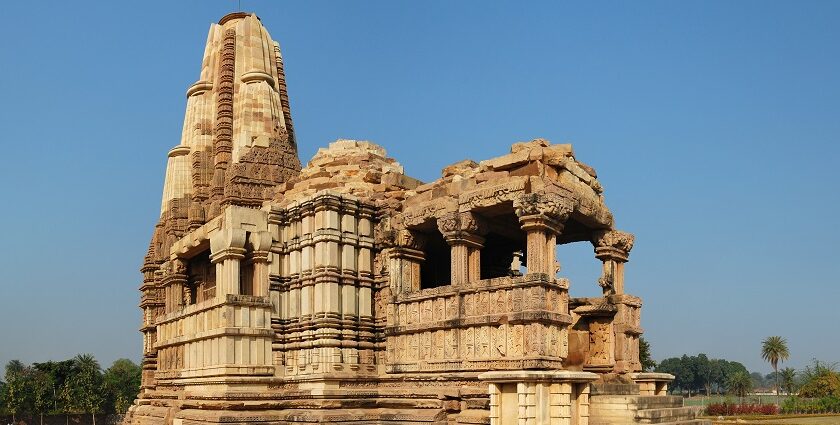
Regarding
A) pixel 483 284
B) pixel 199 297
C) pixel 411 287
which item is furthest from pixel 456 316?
pixel 199 297

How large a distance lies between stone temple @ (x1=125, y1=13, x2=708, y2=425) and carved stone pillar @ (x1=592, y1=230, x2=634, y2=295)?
41 millimetres

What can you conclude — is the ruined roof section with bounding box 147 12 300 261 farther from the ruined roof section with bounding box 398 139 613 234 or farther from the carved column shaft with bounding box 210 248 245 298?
the ruined roof section with bounding box 398 139 613 234

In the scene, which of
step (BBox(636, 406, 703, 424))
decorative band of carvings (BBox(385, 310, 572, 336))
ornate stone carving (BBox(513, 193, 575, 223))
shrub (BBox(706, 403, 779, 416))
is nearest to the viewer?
decorative band of carvings (BBox(385, 310, 572, 336))

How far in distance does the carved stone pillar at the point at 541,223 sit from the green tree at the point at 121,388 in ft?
171

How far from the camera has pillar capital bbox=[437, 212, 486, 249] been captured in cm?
1555

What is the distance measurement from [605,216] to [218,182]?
39.0 feet

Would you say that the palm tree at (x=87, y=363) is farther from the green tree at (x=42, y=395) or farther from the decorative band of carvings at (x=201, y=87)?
the decorative band of carvings at (x=201, y=87)

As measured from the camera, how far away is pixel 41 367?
5806 cm

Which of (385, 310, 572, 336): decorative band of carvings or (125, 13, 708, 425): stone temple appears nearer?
(385, 310, 572, 336): decorative band of carvings

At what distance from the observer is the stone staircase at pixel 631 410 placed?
13.8 meters

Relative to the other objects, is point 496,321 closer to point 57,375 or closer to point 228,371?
point 228,371

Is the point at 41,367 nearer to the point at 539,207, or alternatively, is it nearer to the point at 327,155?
the point at 327,155

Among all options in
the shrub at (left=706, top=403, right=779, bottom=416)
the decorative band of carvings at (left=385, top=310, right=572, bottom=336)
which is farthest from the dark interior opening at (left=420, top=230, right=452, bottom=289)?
the shrub at (left=706, top=403, right=779, bottom=416)

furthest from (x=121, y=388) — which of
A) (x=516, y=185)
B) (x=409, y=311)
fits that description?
(x=516, y=185)
